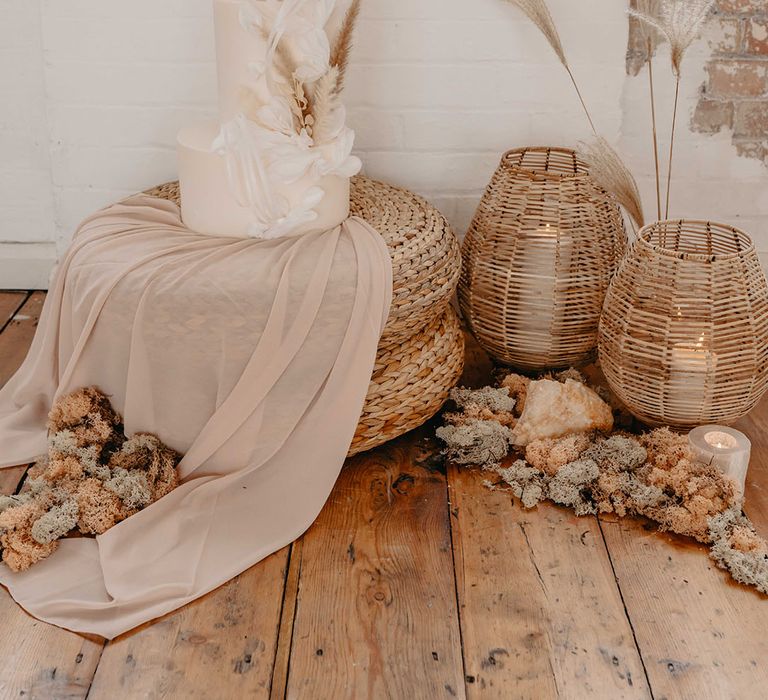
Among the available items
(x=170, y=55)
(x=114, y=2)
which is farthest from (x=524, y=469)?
(x=114, y=2)

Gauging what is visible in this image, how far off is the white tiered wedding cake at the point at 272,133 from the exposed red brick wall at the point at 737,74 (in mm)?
839

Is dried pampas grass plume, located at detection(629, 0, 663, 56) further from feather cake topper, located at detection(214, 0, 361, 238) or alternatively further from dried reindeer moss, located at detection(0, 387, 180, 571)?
dried reindeer moss, located at detection(0, 387, 180, 571)

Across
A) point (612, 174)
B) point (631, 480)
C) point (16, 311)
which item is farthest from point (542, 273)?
point (16, 311)

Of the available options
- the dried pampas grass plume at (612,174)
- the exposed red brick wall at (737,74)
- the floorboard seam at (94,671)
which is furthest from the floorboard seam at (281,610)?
the exposed red brick wall at (737,74)

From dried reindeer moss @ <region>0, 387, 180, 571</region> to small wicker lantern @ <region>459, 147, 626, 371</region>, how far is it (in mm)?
767

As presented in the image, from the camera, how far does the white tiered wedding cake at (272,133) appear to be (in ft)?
5.43

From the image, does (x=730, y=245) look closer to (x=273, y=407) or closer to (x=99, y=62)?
(x=273, y=407)

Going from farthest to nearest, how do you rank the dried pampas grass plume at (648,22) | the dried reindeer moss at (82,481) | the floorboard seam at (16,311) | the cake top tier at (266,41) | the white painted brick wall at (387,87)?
the floorboard seam at (16,311), the white painted brick wall at (387,87), the dried pampas grass plume at (648,22), the cake top tier at (266,41), the dried reindeer moss at (82,481)

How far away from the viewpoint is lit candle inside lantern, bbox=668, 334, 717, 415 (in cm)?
173

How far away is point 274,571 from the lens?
5.01 feet

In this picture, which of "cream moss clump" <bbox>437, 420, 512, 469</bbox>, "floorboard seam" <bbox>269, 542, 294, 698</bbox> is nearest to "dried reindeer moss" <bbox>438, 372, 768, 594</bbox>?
"cream moss clump" <bbox>437, 420, 512, 469</bbox>

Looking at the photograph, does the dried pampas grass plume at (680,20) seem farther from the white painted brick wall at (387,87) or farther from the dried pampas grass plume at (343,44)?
the dried pampas grass plume at (343,44)

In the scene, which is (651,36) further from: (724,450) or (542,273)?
(724,450)

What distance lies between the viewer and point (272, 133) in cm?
169
